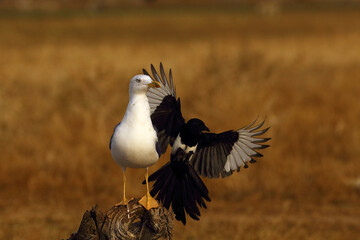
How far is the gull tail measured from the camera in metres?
2.98

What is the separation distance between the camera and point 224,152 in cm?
298

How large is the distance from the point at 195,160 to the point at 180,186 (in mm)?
167

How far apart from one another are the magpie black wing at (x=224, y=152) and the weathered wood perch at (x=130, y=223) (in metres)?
0.55

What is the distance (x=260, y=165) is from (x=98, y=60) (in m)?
7.47

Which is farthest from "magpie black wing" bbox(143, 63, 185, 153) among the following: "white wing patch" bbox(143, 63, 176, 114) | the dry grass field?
the dry grass field

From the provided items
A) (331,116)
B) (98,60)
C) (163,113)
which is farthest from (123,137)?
(98,60)

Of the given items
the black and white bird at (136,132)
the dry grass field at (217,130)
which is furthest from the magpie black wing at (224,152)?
the dry grass field at (217,130)

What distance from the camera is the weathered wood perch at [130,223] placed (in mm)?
3391

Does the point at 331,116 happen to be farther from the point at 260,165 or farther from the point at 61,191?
the point at 61,191

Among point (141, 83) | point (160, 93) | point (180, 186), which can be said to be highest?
point (160, 93)

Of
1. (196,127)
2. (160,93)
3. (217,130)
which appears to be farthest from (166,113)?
(217,130)

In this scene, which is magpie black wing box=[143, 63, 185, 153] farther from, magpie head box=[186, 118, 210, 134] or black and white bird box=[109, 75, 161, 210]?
black and white bird box=[109, 75, 161, 210]

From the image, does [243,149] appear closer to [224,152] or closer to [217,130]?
[224,152]

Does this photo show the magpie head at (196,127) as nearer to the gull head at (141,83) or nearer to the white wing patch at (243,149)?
the white wing patch at (243,149)
